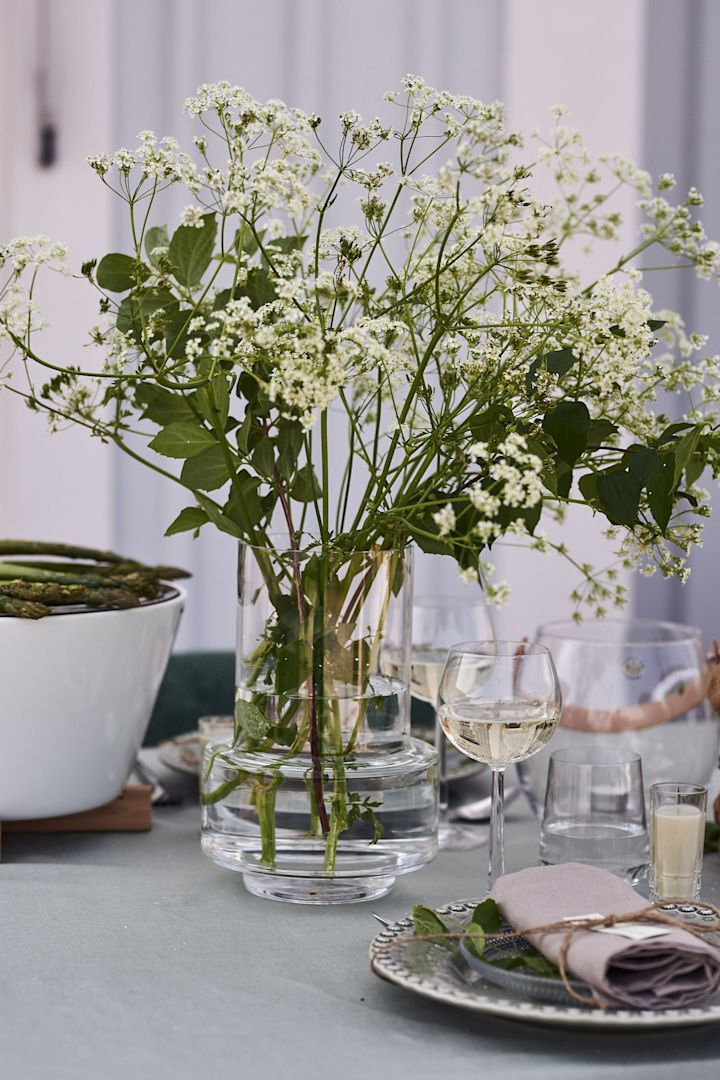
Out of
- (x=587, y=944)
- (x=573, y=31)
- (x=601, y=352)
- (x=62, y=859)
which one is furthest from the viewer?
(x=573, y=31)

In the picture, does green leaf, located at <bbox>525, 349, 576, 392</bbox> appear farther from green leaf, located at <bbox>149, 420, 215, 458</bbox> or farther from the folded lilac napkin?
the folded lilac napkin

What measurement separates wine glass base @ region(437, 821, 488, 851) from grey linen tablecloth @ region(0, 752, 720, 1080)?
0.09 meters

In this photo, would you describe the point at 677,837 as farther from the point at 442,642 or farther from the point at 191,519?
the point at 191,519

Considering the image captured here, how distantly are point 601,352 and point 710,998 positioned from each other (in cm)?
45

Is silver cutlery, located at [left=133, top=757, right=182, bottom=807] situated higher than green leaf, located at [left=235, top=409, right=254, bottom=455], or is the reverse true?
green leaf, located at [left=235, top=409, right=254, bottom=455]

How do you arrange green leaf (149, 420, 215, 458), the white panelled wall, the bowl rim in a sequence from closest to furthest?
green leaf (149, 420, 215, 458), the bowl rim, the white panelled wall

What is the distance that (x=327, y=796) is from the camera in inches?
37.9

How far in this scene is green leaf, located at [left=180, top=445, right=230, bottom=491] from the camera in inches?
37.0

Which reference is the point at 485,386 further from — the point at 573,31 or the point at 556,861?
the point at 573,31

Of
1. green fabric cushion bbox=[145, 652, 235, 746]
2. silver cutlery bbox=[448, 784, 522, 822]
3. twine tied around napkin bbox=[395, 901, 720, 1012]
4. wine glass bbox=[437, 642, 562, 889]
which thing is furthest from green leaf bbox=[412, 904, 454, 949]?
green fabric cushion bbox=[145, 652, 235, 746]

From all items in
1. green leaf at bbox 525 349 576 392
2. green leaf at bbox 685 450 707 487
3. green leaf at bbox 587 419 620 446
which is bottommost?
green leaf at bbox 685 450 707 487

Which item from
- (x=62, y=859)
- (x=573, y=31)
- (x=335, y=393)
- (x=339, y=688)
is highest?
(x=573, y=31)

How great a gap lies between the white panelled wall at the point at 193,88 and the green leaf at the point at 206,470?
2.12 meters

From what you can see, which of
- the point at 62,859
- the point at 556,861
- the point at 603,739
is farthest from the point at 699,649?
the point at 62,859
